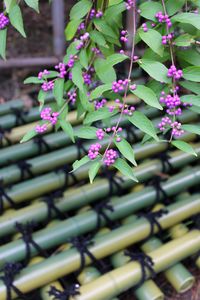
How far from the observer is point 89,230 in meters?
1.22

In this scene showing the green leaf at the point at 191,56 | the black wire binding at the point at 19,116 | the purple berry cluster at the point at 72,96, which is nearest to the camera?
the green leaf at the point at 191,56

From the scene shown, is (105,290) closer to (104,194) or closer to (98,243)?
(98,243)

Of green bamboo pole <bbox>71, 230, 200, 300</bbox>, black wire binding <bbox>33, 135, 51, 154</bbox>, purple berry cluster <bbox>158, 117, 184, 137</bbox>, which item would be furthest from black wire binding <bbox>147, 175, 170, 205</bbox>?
purple berry cluster <bbox>158, 117, 184, 137</bbox>

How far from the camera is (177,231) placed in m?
1.24

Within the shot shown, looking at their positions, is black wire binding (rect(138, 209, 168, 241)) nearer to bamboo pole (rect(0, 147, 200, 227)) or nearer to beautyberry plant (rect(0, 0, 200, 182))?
bamboo pole (rect(0, 147, 200, 227))

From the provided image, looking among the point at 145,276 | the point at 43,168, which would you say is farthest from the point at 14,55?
the point at 145,276

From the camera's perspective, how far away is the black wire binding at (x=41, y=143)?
1421mm

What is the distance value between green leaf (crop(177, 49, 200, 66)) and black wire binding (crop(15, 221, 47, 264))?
0.67m

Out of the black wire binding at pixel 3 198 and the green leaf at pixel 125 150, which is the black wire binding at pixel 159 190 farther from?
the green leaf at pixel 125 150

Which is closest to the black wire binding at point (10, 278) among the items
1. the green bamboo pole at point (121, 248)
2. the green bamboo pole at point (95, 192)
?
the green bamboo pole at point (121, 248)

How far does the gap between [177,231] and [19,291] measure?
0.49 m

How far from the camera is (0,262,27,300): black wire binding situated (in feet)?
3.39

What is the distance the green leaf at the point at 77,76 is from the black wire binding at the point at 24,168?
636mm

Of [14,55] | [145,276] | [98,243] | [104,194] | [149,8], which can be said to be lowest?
[145,276]
